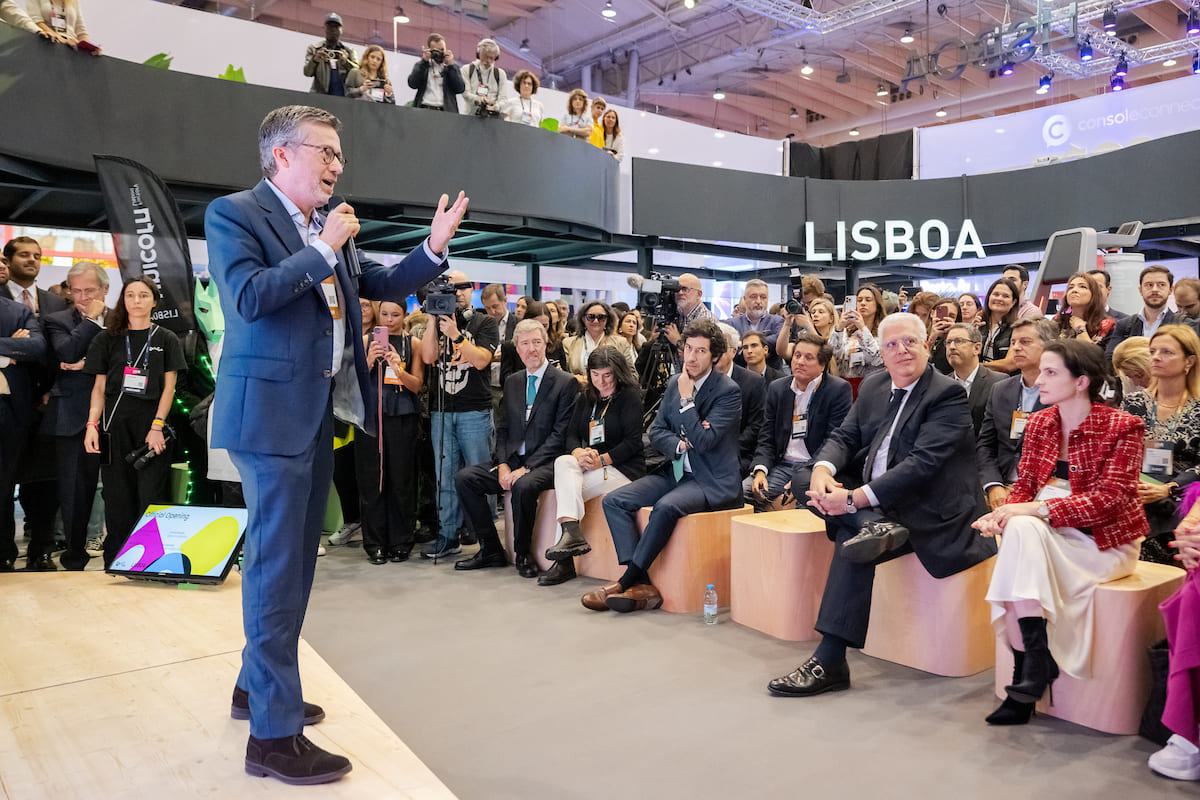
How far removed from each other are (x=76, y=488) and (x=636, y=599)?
291 centimetres

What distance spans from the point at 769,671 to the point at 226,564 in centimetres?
231

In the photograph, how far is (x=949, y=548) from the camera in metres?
2.91

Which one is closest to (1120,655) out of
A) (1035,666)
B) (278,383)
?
(1035,666)

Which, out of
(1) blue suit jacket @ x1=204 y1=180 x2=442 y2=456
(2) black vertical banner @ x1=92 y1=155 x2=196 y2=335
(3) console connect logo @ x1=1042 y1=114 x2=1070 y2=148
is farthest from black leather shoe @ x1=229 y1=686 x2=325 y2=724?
(3) console connect logo @ x1=1042 y1=114 x2=1070 y2=148

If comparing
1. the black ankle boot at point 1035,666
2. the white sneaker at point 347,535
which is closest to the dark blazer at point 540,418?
the white sneaker at point 347,535

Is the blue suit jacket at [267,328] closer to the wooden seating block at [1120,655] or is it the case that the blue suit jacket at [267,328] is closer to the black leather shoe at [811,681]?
the black leather shoe at [811,681]

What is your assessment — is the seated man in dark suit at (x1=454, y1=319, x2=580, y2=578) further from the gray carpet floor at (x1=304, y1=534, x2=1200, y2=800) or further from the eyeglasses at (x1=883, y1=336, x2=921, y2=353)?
the eyeglasses at (x1=883, y1=336, x2=921, y2=353)

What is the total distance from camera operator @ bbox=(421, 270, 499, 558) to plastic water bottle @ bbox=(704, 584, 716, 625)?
5.94 ft

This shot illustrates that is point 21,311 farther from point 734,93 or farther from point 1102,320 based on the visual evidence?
point 734,93

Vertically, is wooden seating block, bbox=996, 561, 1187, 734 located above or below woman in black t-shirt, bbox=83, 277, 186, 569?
below

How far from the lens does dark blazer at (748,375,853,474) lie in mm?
4156

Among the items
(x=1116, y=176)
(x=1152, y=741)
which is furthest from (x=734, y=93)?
(x=1152, y=741)

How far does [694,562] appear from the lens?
3.82 metres

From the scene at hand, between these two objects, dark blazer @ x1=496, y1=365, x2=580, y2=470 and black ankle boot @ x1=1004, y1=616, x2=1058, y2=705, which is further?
dark blazer @ x1=496, y1=365, x2=580, y2=470
